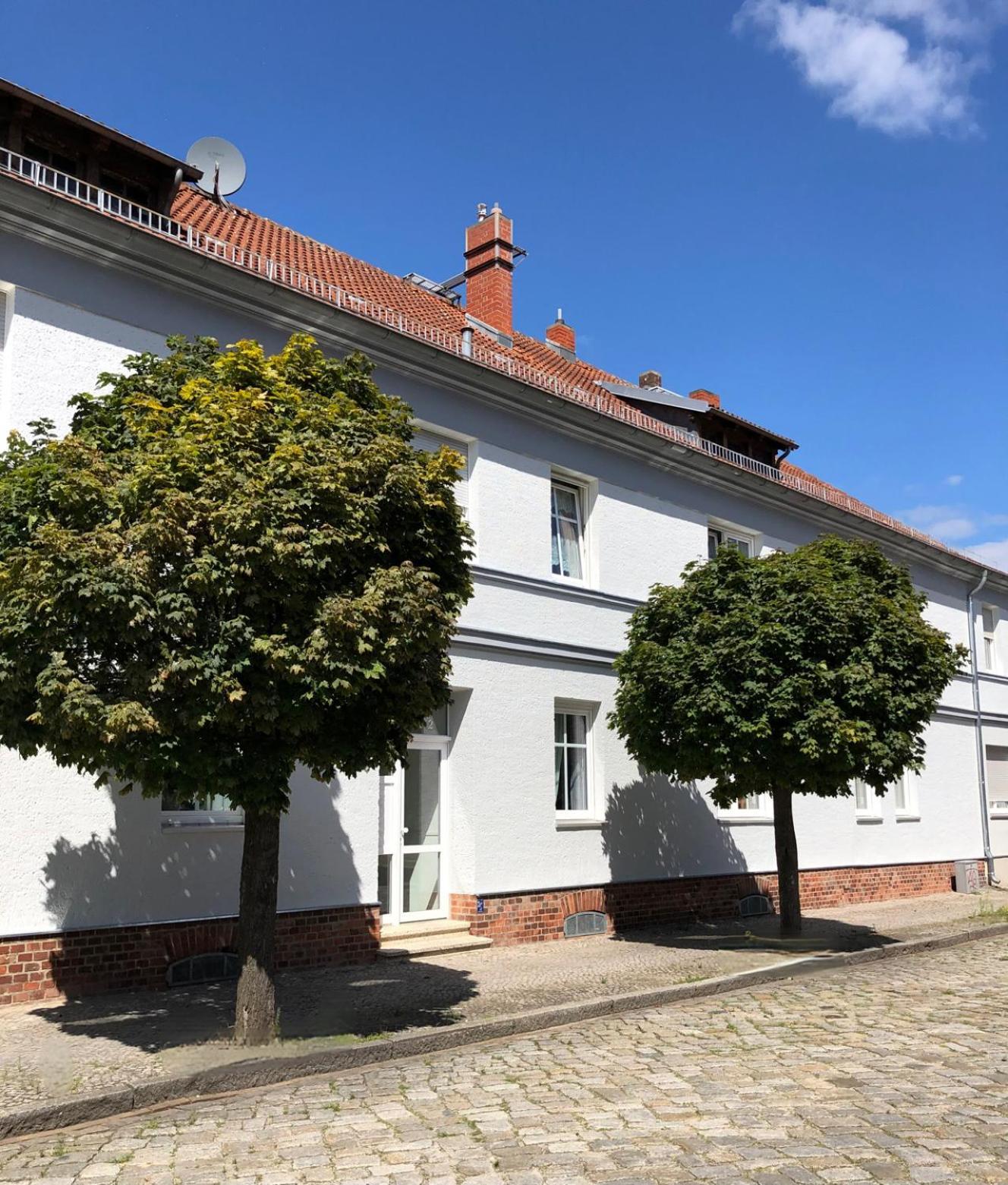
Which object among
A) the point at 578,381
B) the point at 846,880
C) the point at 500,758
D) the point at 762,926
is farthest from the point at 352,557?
the point at 846,880

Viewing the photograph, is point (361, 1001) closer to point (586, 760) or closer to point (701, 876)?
point (586, 760)

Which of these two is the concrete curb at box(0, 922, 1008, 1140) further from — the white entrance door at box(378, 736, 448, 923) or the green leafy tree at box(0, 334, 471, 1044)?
the white entrance door at box(378, 736, 448, 923)

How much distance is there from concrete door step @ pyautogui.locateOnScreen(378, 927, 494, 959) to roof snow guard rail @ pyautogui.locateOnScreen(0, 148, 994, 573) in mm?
6883

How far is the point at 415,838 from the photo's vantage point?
13180 mm

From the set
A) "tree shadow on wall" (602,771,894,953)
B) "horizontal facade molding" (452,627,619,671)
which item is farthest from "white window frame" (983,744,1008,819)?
"horizontal facade molding" (452,627,619,671)

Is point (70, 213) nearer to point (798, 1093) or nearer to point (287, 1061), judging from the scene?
point (287, 1061)

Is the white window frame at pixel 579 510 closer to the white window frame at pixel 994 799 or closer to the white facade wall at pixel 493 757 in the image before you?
the white facade wall at pixel 493 757

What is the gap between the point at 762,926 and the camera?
49.8 ft

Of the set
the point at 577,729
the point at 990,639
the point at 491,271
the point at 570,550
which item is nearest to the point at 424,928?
the point at 577,729

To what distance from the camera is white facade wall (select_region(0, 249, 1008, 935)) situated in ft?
32.7

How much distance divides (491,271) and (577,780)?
1114 cm

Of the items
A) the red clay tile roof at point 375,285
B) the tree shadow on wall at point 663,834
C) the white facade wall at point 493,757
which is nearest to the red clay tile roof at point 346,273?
the red clay tile roof at point 375,285

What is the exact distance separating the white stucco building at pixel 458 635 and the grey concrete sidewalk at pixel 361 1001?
26.9 inches

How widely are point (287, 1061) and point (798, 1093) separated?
10.5 feet
